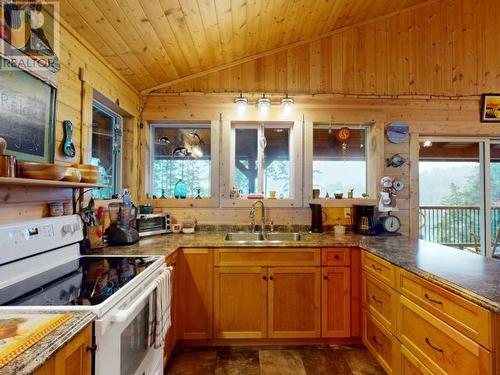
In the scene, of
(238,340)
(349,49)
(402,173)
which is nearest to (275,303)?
(238,340)

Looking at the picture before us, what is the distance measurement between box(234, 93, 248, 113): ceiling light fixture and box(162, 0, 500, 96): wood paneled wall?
0.70ft

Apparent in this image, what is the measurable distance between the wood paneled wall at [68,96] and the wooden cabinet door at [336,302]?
211 cm

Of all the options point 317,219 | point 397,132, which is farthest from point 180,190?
point 397,132

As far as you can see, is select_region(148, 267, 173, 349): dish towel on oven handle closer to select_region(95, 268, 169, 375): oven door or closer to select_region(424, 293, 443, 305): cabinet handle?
select_region(95, 268, 169, 375): oven door

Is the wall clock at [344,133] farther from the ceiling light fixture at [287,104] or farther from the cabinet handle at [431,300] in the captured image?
the cabinet handle at [431,300]

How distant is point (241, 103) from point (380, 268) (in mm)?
2020

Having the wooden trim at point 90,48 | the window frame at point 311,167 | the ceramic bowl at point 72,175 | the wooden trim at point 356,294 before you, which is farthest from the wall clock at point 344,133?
the ceramic bowl at point 72,175

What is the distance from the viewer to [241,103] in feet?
9.27

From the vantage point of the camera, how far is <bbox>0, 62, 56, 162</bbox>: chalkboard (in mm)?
1279

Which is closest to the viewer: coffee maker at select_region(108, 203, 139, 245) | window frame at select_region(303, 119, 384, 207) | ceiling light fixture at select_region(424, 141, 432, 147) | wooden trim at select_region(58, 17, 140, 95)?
A: wooden trim at select_region(58, 17, 140, 95)

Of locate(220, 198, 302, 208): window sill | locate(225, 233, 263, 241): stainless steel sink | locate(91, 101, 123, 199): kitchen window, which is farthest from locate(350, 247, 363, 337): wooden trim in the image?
locate(91, 101, 123, 199): kitchen window

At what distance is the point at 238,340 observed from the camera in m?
2.28

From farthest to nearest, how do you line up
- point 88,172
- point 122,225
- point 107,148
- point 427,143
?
point 427,143 → point 107,148 → point 122,225 → point 88,172

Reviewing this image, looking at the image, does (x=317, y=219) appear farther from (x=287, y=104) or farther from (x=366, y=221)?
(x=287, y=104)
